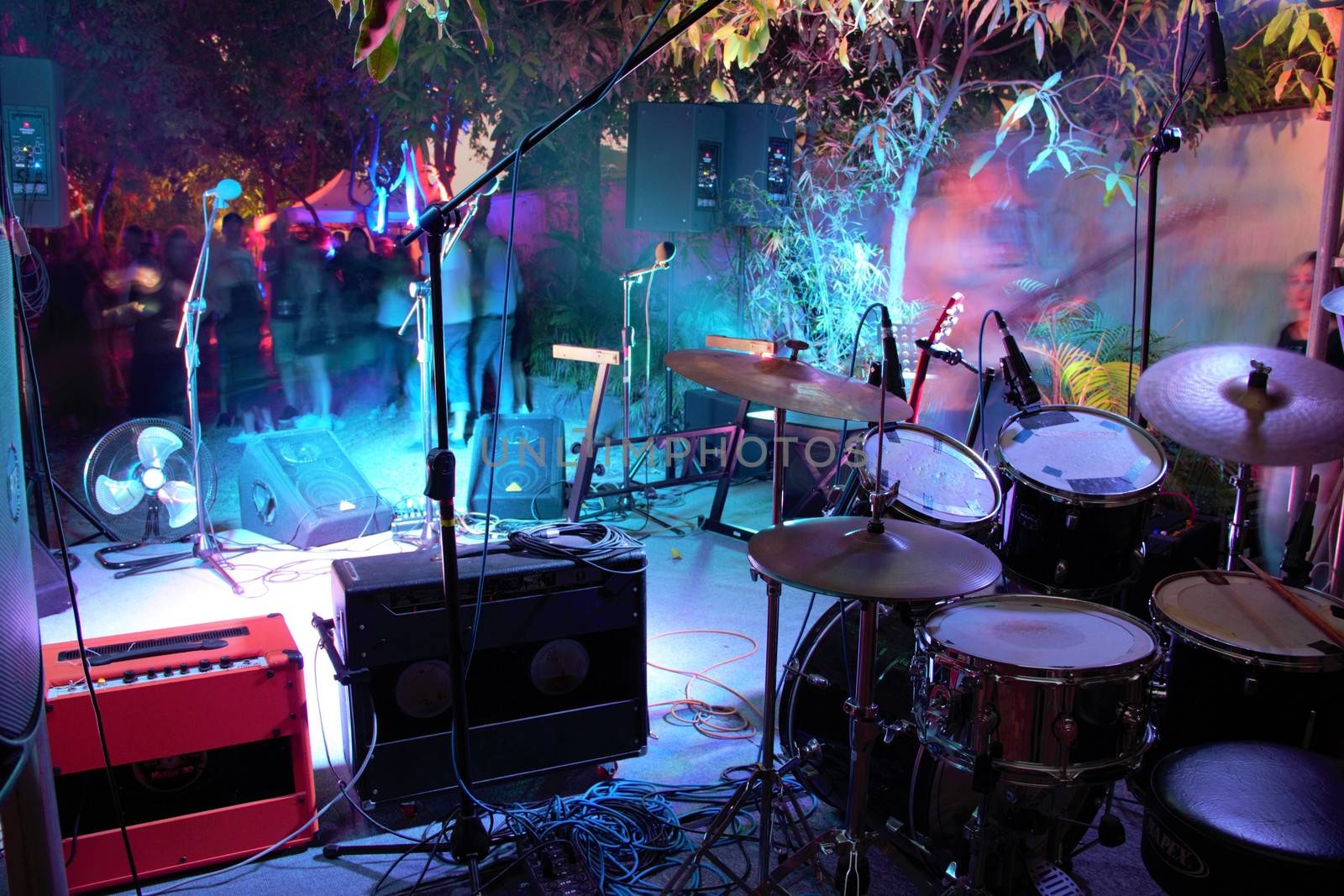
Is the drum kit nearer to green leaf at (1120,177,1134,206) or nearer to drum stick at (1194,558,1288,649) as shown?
drum stick at (1194,558,1288,649)

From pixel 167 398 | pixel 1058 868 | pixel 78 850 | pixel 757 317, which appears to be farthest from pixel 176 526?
pixel 1058 868

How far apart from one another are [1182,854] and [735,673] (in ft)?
5.34

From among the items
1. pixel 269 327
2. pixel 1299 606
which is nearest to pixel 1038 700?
pixel 1299 606

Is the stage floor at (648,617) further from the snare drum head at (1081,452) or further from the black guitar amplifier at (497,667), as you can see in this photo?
the snare drum head at (1081,452)

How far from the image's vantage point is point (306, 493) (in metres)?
4.52

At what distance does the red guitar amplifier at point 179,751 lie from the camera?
198 cm

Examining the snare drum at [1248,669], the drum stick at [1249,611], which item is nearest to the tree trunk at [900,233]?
the drum stick at [1249,611]

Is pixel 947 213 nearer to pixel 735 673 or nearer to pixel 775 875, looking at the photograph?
pixel 735 673

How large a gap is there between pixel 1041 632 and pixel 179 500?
3850 mm

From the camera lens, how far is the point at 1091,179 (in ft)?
15.0

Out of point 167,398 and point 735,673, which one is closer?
point 735,673

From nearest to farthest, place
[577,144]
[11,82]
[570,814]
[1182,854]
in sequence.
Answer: [1182,854] → [570,814] → [11,82] → [577,144]

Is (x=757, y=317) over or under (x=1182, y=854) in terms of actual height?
over

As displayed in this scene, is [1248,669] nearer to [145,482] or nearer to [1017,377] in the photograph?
[1017,377]
